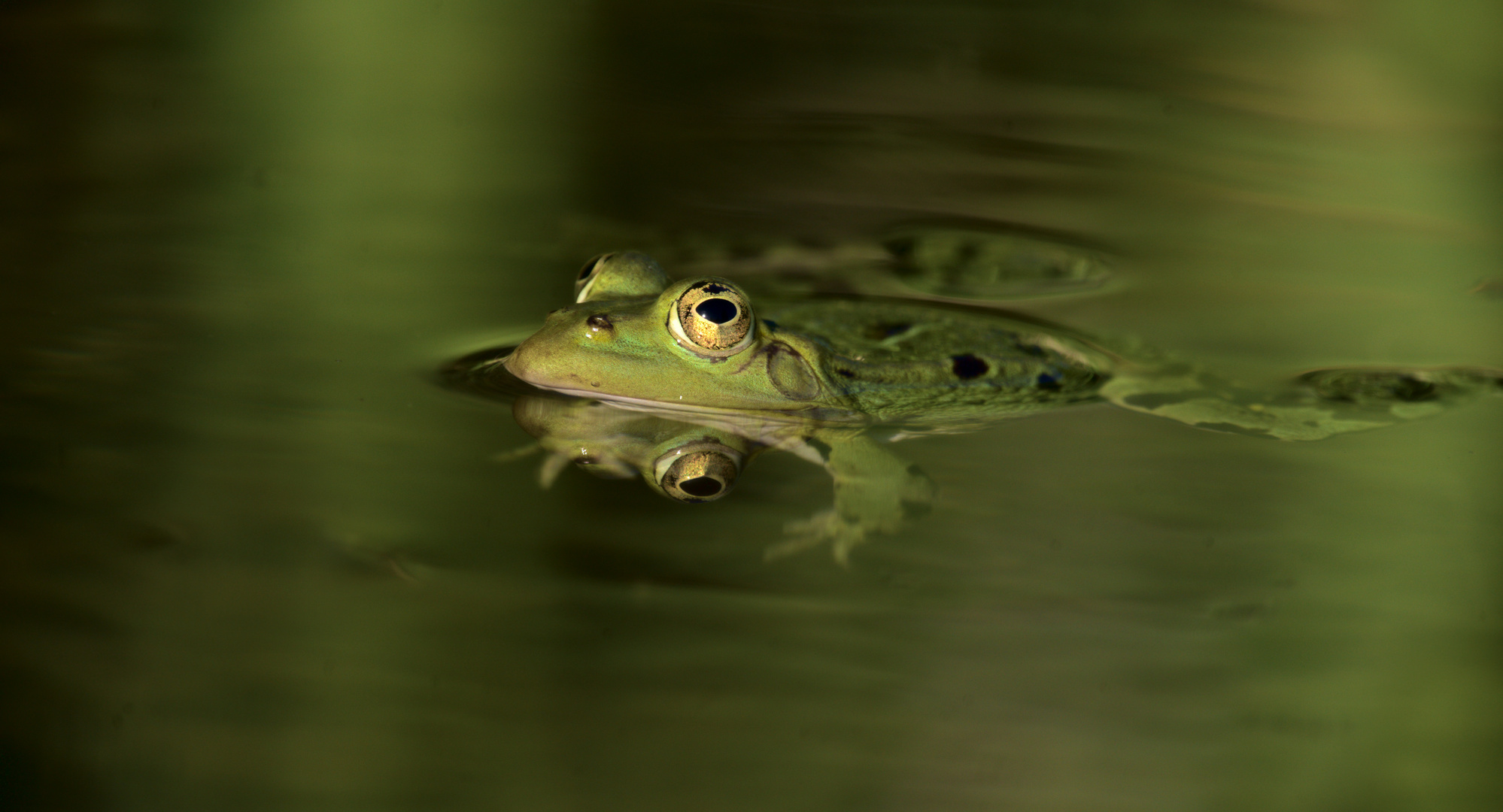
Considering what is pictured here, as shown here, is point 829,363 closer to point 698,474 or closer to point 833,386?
point 833,386

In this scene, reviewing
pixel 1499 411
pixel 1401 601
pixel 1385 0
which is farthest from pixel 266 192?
pixel 1385 0

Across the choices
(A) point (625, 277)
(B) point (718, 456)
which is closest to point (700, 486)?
(B) point (718, 456)

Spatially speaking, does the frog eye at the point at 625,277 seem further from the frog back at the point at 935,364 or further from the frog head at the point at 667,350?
the frog back at the point at 935,364

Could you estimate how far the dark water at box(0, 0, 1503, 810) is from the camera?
2174 mm

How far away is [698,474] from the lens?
9.37 ft

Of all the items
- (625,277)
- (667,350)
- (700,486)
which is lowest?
(700,486)

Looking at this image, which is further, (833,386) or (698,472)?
(833,386)

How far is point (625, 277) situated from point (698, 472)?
27.3 inches

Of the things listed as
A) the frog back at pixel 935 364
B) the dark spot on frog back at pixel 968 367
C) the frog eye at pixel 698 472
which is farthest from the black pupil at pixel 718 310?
the dark spot on frog back at pixel 968 367

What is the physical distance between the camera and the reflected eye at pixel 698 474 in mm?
2797

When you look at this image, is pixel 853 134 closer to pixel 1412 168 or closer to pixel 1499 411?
pixel 1412 168

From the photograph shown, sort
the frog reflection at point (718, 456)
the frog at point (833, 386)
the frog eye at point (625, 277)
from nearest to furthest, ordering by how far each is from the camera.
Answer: the frog reflection at point (718, 456), the frog at point (833, 386), the frog eye at point (625, 277)

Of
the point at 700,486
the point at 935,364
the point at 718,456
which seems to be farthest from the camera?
the point at 935,364

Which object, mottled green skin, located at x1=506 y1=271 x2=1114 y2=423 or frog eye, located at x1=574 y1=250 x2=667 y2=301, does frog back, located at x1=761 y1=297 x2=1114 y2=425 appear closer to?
mottled green skin, located at x1=506 y1=271 x2=1114 y2=423
